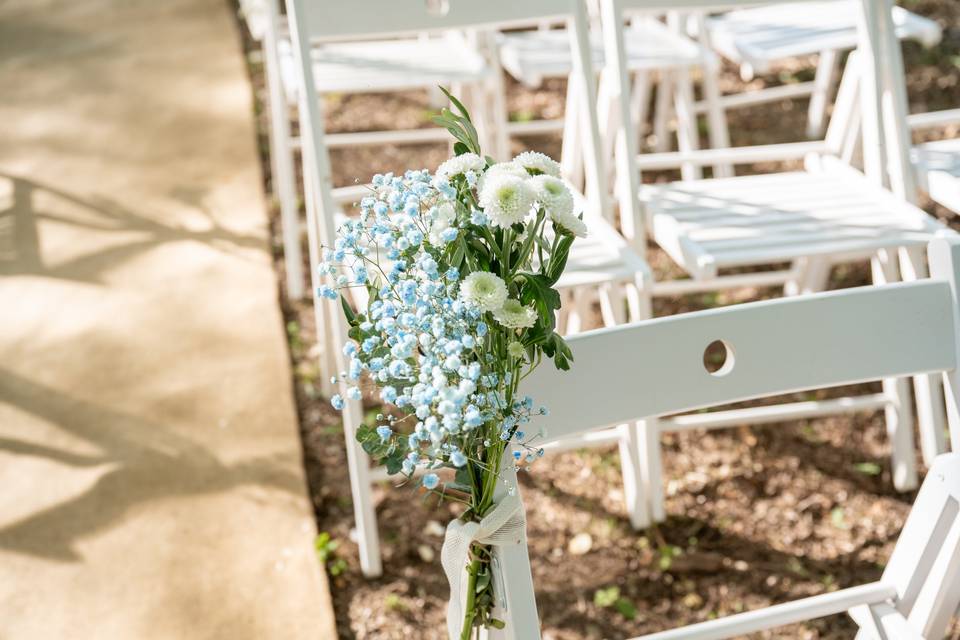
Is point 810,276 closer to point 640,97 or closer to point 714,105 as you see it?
point 714,105

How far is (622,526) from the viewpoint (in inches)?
98.5

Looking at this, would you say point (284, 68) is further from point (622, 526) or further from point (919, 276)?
point (919, 276)

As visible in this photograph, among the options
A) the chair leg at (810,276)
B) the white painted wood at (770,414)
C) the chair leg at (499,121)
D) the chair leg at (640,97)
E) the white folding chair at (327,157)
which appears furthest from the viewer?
the chair leg at (640,97)

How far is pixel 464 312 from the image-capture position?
99 centimetres

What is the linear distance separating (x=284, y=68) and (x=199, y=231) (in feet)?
3.76

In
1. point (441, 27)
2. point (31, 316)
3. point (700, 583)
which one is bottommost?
point (700, 583)

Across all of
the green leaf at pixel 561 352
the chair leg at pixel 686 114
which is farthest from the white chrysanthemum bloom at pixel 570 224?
the chair leg at pixel 686 114

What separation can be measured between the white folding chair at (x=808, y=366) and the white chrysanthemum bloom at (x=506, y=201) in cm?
31

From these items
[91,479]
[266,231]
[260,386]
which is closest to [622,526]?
[260,386]

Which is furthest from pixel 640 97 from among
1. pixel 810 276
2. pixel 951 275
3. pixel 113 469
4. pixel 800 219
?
pixel 951 275

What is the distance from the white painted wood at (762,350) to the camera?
125 cm

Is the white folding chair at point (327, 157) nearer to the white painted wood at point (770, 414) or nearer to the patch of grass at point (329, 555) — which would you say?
the patch of grass at point (329, 555)

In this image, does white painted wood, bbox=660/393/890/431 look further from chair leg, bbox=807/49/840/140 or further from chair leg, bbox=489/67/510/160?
chair leg, bbox=807/49/840/140

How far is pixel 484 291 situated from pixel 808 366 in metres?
0.58
